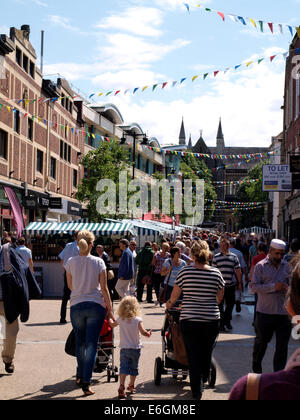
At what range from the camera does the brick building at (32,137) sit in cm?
3069

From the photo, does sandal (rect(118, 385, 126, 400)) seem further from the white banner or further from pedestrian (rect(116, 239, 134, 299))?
the white banner

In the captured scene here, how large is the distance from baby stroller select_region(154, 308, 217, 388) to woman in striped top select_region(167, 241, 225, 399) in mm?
635

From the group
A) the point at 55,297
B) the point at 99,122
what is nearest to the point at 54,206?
the point at 99,122

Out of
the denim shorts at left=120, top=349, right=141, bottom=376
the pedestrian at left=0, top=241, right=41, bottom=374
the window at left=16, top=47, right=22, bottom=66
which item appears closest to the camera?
the denim shorts at left=120, top=349, right=141, bottom=376

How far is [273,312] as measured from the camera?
23.7 feet

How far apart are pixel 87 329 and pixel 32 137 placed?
29.8 m

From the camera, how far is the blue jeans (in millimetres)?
6965

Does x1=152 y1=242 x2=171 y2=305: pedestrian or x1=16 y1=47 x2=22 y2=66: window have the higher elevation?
x1=16 y1=47 x2=22 y2=66: window

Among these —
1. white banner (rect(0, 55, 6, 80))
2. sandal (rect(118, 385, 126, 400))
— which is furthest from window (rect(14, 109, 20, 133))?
sandal (rect(118, 385, 126, 400))

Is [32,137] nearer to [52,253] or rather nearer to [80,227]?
[80,227]

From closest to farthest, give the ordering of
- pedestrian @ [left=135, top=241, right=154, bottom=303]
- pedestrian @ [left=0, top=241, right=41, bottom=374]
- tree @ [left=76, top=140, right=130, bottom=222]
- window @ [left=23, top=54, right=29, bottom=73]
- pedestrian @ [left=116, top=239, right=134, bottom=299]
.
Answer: pedestrian @ [left=0, top=241, right=41, bottom=374] → pedestrian @ [left=116, top=239, right=134, bottom=299] → pedestrian @ [left=135, top=241, right=154, bottom=303] → window @ [left=23, top=54, right=29, bottom=73] → tree @ [left=76, top=140, right=130, bottom=222]

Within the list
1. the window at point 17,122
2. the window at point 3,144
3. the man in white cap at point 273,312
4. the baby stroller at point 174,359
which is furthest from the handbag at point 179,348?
the window at point 17,122

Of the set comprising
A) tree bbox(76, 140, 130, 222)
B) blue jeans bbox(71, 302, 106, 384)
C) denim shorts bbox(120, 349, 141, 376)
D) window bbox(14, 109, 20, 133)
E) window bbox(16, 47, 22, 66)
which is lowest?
denim shorts bbox(120, 349, 141, 376)

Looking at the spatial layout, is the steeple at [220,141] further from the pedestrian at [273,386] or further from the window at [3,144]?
the pedestrian at [273,386]
